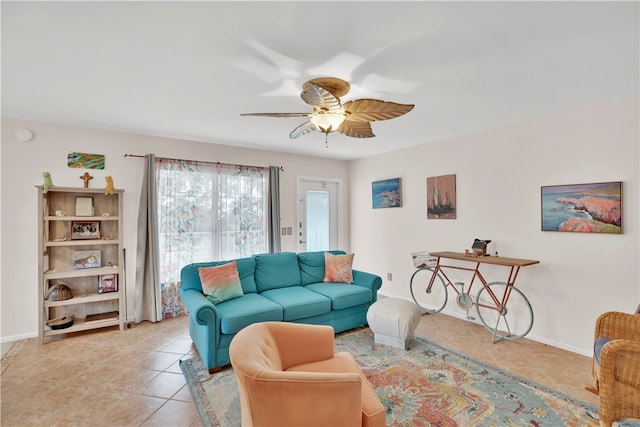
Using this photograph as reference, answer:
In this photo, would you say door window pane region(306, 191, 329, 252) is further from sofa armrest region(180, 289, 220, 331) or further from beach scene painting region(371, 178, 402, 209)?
sofa armrest region(180, 289, 220, 331)

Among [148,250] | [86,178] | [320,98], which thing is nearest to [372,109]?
[320,98]

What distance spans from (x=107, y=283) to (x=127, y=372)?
1401 mm

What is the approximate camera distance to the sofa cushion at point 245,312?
2666 mm

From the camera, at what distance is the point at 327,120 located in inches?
87.1

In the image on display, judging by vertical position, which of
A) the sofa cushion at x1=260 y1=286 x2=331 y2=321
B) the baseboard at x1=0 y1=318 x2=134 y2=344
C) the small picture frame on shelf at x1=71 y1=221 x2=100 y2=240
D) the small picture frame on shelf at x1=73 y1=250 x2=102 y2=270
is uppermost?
the small picture frame on shelf at x1=71 y1=221 x2=100 y2=240

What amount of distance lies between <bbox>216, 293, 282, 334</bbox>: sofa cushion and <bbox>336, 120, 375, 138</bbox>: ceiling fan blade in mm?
1829

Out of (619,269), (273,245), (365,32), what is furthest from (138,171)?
(619,269)

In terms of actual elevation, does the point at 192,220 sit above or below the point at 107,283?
above

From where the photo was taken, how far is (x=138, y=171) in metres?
3.86

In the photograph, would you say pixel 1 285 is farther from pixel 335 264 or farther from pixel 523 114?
pixel 523 114

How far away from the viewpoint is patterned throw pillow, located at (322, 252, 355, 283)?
3889 mm

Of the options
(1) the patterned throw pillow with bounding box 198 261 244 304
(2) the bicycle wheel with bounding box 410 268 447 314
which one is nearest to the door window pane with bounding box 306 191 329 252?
(2) the bicycle wheel with bounding box 410 268 447 314

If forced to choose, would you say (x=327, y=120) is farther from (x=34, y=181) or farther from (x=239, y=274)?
(x=34, y=181)

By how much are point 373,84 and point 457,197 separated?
2316mm
